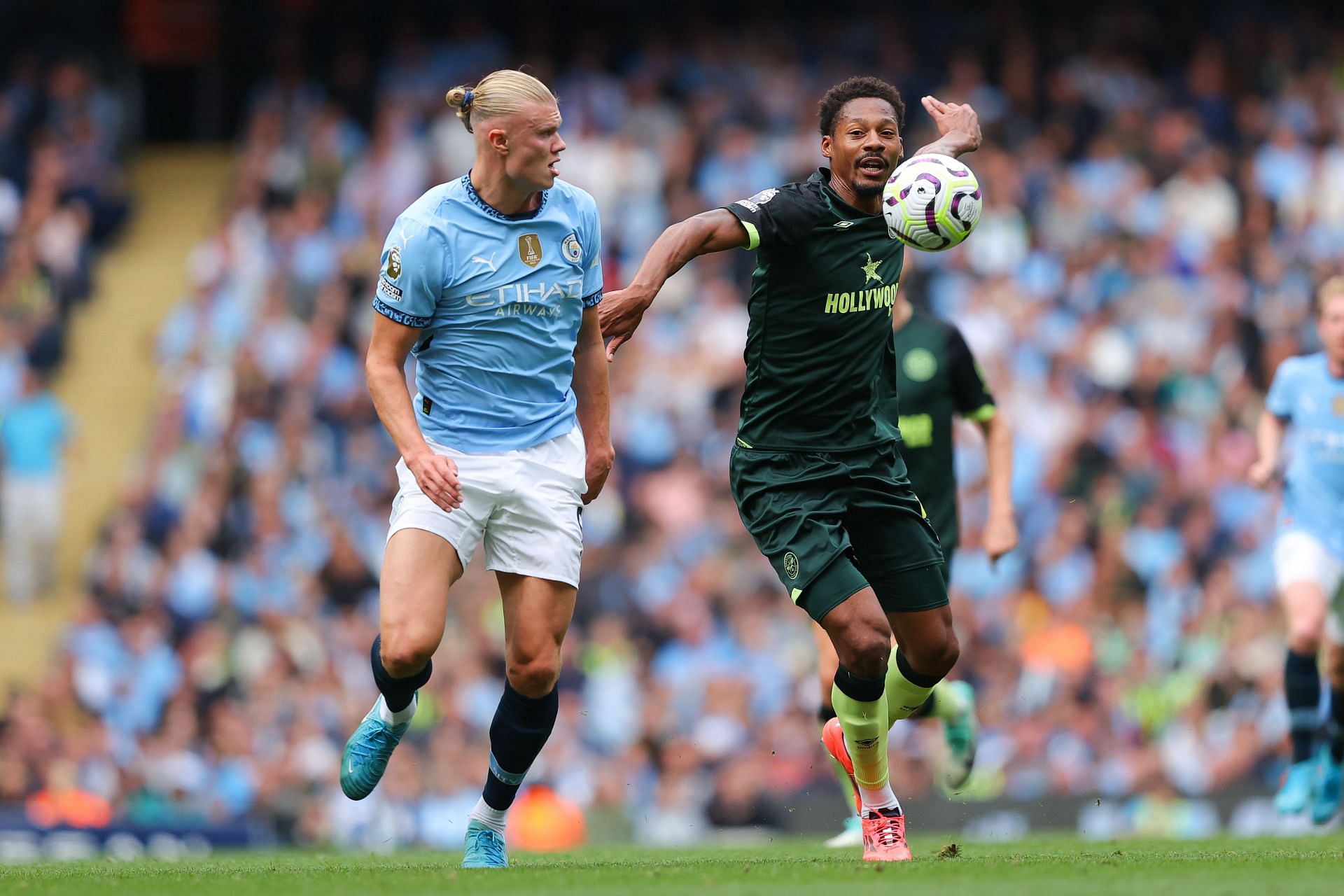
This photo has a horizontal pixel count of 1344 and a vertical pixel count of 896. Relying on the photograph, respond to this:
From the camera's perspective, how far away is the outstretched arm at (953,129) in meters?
7.59

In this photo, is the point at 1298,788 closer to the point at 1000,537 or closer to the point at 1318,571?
the point at 1318,571

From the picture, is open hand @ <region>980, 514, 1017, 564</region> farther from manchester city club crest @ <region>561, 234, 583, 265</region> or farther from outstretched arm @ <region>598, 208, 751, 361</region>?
manchester city club crest @ <region>561, 234, 583, 265</region>

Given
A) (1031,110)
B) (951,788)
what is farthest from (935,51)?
(951,788)

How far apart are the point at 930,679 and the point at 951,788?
7.50 ft

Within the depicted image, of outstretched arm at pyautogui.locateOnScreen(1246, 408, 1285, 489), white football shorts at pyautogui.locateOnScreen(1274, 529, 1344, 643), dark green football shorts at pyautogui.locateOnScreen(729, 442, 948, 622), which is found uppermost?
dark green football shorts at pyautogui.locateOnScreen(729, 442, 948, 622)

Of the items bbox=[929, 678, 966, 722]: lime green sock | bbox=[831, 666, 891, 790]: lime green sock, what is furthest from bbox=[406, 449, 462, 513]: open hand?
bbox=[929, 678, 966, 722]: lime green sock

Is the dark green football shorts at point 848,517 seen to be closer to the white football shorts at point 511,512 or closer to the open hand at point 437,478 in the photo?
the white football shorts at point 511,512

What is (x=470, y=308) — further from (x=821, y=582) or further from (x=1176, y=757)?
(x=1176, y=757)

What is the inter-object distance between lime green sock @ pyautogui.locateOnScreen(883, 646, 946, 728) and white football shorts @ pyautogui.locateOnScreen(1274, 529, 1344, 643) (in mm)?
3334

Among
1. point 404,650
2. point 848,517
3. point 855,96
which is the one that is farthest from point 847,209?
point 404,650

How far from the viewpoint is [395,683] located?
7246 mm

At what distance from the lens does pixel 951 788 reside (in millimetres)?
9820

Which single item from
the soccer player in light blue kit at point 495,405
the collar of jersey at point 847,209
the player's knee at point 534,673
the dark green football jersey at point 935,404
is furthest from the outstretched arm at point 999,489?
the player's knee at point 534,673

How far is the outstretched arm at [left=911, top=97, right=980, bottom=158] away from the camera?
7590mm
